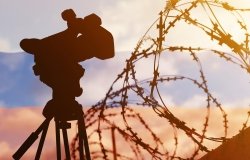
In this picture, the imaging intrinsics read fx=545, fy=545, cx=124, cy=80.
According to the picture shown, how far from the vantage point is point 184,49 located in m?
5.06

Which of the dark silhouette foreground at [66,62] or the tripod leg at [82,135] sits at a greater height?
the dark silhouette foreground at [66,62]

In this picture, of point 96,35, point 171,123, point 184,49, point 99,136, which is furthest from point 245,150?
point 96,35

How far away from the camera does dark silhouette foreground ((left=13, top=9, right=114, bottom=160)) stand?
400cm

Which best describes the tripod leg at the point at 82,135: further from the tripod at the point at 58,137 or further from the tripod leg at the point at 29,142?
the tripod leg at the point at 29,142

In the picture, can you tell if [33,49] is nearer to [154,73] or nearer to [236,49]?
[154,73]

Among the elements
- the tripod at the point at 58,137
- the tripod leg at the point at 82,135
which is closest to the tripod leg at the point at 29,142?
the tripod at the point at 58,137

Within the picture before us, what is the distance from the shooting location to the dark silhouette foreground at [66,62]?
400 centimetres

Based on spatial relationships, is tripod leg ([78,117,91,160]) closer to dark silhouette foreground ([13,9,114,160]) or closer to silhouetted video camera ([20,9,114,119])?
dark silhouette foreground ([13,9,114,160])

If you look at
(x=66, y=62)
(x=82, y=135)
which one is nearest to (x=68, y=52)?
(x=66, y=62)

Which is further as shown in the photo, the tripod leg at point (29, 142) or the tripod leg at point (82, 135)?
the tripod leg at point (82, 135)

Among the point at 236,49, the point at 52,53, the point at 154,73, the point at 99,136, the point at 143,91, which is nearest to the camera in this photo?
the point at 52,53

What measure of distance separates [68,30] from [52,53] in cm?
21

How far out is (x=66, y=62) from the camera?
400 cm

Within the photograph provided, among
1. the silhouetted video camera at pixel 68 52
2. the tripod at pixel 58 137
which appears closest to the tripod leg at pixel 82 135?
the tripod at pixel 58 137
